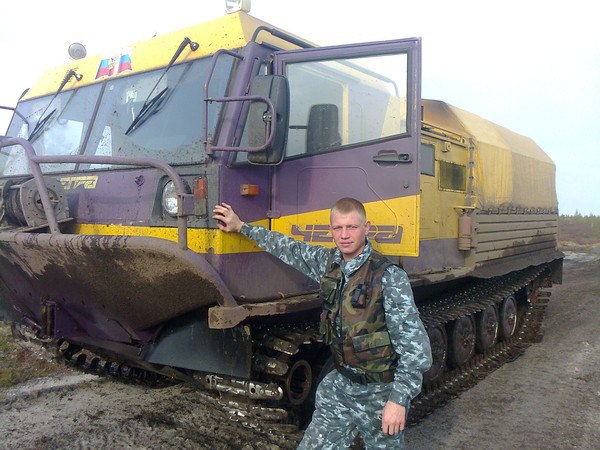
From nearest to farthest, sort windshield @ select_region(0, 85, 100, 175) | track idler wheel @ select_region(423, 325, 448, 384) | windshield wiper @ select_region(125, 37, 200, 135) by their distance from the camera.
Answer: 1. windshield wiper @ select_region(125, 37, 200, 135)
2. windshield @ select_region(0, 85, 100, 175)
3. track idler wheel @ select_region(423, 325, 448, 384)

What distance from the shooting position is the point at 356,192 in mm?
3611

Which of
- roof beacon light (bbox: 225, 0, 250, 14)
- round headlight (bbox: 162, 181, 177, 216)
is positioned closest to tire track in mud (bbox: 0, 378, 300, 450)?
round headlight (bbox: 162, 181, 177, 216)

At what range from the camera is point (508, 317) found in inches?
292

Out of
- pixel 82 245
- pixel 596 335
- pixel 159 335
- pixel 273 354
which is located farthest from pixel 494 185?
pixel 82 245

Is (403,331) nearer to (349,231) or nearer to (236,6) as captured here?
(349,231)

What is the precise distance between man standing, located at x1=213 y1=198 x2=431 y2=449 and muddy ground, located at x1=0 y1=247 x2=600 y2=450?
96 centimetres

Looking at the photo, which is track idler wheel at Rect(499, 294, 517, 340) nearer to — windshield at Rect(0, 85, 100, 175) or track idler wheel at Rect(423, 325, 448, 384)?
track idler wheel at Rect(423, 325, 448, 384)

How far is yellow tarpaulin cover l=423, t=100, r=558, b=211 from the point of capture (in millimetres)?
5897

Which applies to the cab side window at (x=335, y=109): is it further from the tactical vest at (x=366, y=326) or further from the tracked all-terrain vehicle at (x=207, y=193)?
the tactical vest at (x=366, y=326)

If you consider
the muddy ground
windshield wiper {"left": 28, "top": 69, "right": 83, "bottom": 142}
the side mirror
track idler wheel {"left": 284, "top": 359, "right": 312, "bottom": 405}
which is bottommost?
the muddy ground

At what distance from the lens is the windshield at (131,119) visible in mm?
3486

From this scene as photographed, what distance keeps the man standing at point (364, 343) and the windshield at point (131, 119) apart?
114 cm

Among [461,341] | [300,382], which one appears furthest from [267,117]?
[461,341]

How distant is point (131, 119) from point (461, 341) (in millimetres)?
3984
